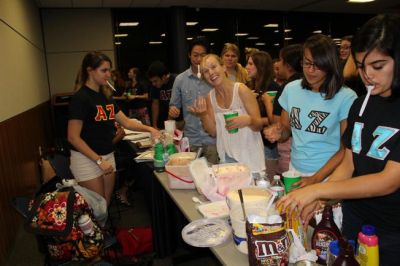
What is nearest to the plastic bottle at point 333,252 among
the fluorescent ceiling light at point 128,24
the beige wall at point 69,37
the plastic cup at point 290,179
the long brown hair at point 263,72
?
the plastic cup at point 290,179

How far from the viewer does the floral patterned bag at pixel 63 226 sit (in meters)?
1.84

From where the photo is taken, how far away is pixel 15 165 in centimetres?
345

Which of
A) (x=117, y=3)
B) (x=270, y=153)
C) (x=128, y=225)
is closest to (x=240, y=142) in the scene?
(x=270, y=153)

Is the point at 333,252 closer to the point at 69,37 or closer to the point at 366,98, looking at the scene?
the point at 366,98

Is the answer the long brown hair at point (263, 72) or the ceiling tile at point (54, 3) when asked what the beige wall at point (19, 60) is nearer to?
the ceiling tile at point (54, 3)

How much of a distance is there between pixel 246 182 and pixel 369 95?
0.71 meters

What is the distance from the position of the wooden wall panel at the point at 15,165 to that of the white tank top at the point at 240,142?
2065 millimetres

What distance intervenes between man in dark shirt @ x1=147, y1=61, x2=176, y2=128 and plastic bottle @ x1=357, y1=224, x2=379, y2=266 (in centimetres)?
326

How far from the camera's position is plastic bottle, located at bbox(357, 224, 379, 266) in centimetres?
94

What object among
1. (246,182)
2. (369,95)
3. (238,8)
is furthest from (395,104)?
(238,8)

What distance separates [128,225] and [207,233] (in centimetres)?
219

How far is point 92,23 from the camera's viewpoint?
7.25 meters

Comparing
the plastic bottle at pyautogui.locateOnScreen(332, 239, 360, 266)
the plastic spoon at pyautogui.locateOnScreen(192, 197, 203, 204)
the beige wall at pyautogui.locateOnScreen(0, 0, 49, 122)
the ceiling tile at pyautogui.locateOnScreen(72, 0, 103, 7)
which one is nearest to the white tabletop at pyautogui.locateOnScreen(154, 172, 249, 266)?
the plastic spoon at pyautogui.locateOnScreen(192, 197, 203, 204)

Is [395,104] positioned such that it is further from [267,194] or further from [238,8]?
[238,8]
